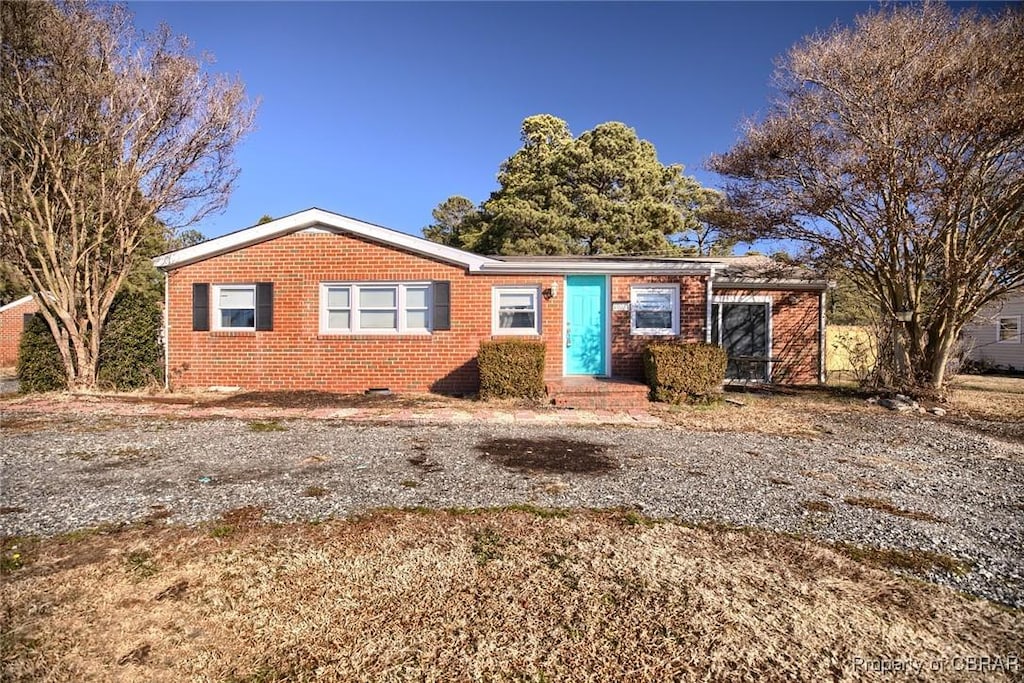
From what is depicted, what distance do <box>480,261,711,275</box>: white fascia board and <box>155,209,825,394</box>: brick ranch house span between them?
24 millimetres

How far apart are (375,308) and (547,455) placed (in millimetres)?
6103

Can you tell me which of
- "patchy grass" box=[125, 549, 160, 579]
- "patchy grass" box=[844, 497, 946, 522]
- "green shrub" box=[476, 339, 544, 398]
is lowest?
"patchy grass" box=[844, 497, 946, 522]

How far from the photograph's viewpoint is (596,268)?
985 cm

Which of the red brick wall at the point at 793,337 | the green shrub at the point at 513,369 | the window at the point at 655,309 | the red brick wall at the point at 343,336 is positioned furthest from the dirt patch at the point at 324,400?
the red brick wall at the point at 793,337

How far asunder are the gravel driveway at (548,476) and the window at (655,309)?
152 inches

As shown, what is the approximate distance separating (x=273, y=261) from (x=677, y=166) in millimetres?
20561

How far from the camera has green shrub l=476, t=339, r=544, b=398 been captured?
8.45 metres

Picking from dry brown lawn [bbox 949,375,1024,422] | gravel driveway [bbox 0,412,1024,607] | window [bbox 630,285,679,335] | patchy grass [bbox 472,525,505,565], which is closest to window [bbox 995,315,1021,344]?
dry brown lawn [bbox 949,375,1024,422]

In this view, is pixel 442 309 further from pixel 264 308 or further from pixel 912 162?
pixel 912 162

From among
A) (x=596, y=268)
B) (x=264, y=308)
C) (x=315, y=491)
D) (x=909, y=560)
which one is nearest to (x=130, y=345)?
(x=264, y=308)

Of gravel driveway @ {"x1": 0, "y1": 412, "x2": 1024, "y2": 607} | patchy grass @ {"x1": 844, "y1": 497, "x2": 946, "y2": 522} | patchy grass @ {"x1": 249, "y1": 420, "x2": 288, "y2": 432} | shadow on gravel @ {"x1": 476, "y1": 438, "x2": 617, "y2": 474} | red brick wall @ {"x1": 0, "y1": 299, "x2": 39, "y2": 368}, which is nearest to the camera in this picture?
gravel driveway @ {"x1": 0, "y1": 412, "x2": 1024, "y2": 607}

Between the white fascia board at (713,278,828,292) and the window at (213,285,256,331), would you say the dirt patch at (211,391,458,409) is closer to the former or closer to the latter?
the window at (213,285,256,331)

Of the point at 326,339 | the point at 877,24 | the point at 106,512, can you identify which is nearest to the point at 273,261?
the point at 326,339

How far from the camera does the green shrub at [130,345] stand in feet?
30.8
